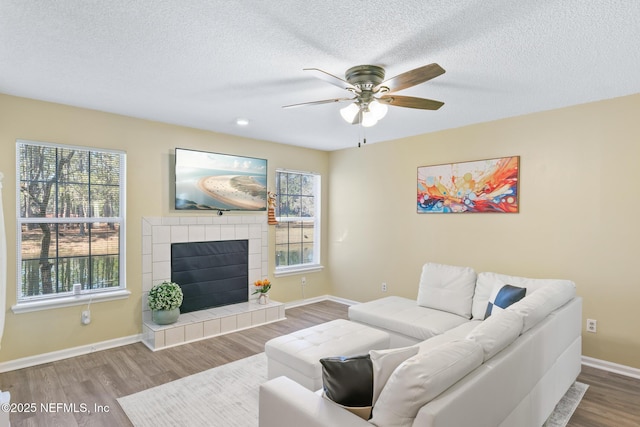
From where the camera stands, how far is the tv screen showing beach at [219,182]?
422 centimetres

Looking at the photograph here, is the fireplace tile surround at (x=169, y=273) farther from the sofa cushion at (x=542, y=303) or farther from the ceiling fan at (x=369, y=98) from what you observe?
the sofa cushion at (x=542, y=303)

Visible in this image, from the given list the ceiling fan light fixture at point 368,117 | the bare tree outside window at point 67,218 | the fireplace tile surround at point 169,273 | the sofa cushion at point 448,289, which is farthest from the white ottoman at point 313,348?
the bare tree outside window at point 67,218

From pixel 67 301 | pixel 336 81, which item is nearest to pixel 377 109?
pixel 336 81

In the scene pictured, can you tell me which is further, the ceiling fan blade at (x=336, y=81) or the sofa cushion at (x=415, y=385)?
the ceiling fan blade at (x=336, y=81)

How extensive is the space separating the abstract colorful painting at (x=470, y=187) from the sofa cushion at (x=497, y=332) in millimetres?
2105

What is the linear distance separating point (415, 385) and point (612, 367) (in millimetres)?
3048

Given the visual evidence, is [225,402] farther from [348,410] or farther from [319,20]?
[319,20]

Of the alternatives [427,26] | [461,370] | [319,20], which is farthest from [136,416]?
[427,26]

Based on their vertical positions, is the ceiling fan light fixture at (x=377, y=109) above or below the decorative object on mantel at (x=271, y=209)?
above

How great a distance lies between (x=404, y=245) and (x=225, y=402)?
9.97ft

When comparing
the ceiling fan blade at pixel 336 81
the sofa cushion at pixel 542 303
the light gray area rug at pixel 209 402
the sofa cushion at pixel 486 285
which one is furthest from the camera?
the sofa cushion at pixel 486 285

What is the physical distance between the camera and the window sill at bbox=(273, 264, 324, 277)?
5.23m

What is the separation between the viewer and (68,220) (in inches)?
138

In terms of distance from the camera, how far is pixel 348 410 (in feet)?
4.86
